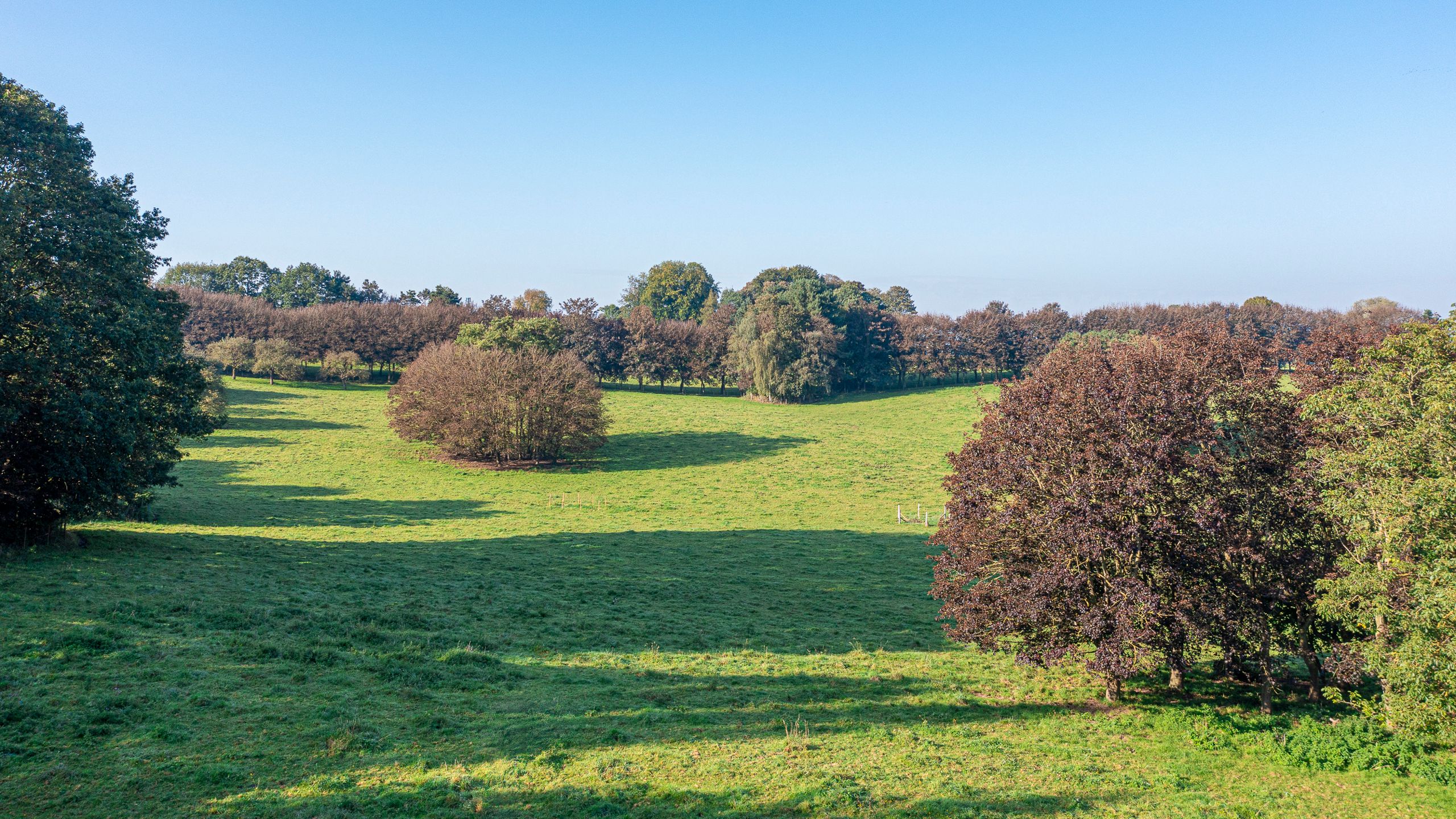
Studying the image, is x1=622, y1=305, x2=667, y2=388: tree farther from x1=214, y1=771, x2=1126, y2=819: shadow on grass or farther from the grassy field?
x1=214, y1=771, x2=1126, y2=819: shadow on grass

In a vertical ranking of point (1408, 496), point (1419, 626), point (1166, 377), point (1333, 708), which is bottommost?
point (1333, 708)

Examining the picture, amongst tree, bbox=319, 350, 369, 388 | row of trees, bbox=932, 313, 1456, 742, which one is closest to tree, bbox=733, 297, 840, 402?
tree, bbox=319, 350, 369, 388

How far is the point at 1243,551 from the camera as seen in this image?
16391 mm

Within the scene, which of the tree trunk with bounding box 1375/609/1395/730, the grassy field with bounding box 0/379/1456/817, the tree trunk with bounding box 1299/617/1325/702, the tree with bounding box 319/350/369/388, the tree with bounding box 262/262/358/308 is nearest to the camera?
the grassy field with bounding box 0/379/1456/817

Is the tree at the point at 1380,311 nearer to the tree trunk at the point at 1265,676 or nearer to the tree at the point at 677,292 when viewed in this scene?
the tree trunk at the point at 1265,676

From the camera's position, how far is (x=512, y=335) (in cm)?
7269

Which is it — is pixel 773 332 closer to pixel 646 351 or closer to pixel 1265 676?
pixel 646 351

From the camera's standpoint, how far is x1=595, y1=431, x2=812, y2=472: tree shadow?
207 ft

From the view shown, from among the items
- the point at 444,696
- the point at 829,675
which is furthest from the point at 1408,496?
the point at 444,696

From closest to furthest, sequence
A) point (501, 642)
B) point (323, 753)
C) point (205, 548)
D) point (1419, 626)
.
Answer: point (323, 753), point (1419, 626), point (501, 642), point (205, 548)

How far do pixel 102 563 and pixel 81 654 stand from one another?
9.39m

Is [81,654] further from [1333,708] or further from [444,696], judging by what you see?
[1333,708]

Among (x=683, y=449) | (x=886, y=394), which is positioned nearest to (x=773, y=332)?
(x=886, y=394)

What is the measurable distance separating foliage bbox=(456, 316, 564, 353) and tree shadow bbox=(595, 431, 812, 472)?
1174 cm
